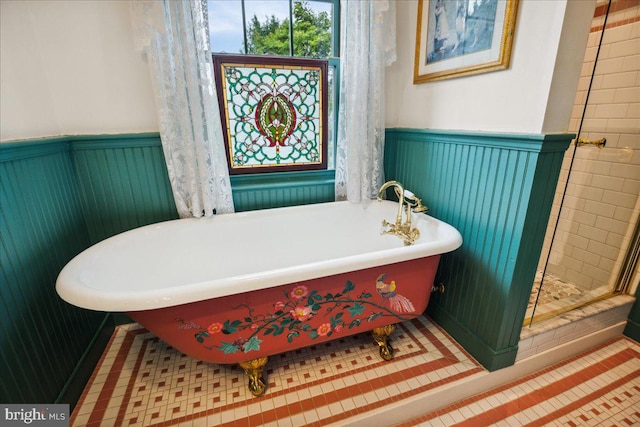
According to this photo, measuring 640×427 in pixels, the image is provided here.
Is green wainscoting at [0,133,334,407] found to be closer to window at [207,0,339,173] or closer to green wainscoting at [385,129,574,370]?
window at [207,0,339,173]

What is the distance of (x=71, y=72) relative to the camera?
1.36 meters

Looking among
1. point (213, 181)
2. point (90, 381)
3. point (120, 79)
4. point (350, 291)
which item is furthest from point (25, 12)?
point (350, 291)

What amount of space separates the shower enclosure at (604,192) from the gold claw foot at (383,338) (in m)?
0.67

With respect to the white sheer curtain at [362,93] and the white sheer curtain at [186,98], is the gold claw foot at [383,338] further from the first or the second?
the white sheer curtain at [186,98]

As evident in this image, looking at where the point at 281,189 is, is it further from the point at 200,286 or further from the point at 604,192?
the point at 604,192

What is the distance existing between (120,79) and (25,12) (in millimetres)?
385

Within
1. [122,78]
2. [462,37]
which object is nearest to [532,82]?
[462,37]

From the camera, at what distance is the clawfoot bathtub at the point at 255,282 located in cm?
98

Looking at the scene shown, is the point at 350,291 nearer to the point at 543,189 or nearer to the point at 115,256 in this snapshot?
the point at 543,189

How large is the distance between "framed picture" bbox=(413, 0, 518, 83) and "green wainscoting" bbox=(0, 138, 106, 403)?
6.06ft

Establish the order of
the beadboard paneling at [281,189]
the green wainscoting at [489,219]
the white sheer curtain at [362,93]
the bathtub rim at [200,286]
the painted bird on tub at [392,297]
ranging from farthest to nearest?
1. the beadboard paneling at [281,189]
2. the white sheer curtain at [362,93]
3. the painted bird on tub at [392,297]
4. the green wainscoting at [489,219]
5. the bathtub rim at [200,286]

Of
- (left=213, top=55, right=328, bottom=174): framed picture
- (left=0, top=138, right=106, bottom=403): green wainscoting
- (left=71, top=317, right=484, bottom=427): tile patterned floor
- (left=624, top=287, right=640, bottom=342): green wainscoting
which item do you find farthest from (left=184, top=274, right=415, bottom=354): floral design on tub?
(left=624, top=287, right=640, bottom=342): green wainscoting

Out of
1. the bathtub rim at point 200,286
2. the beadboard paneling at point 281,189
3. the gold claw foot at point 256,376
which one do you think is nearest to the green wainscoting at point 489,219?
the bathtub rim at point 200,286

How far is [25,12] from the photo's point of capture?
1.23 metres
